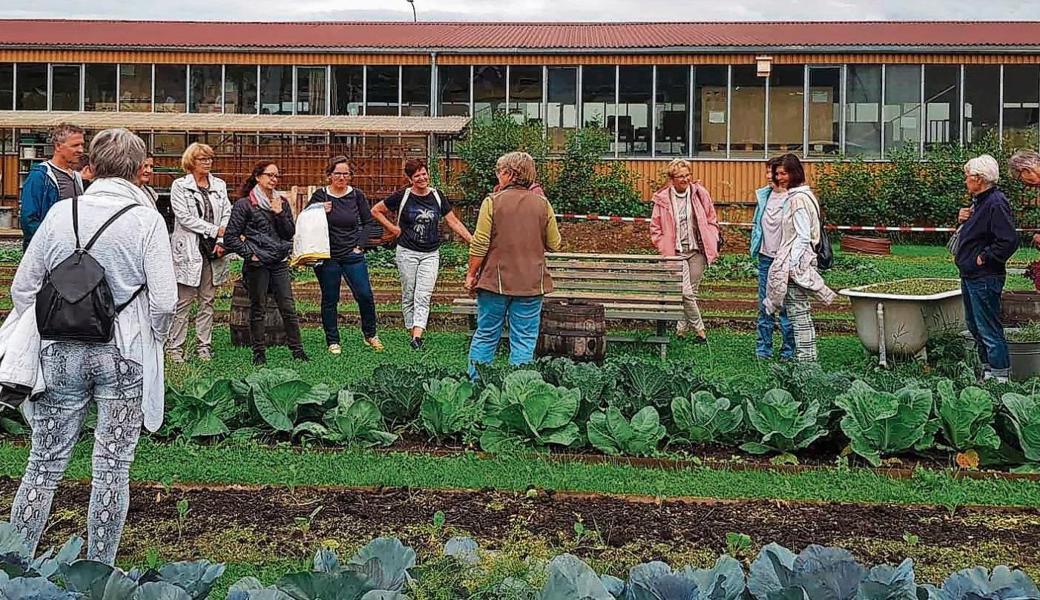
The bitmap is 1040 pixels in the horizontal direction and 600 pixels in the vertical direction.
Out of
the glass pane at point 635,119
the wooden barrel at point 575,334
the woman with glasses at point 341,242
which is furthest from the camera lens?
the glass pane at point 635,119

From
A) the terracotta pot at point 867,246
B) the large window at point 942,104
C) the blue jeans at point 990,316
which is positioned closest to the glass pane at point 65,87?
the terracotta pot at point 867,246

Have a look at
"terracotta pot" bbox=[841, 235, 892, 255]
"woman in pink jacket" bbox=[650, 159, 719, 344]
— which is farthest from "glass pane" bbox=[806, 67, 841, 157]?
"woman in pink jacket" bbox=[650, 159, 719, 344]

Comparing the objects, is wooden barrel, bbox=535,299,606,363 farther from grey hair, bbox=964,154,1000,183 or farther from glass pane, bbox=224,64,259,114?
glass pane, bbox=224,64,259,114

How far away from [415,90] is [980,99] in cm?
1214

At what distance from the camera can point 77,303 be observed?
450cm

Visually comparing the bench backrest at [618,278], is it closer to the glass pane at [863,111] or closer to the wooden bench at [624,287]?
the wooden bench at [624,287]

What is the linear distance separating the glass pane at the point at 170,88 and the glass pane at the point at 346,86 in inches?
135

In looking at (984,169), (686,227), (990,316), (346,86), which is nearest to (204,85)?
(346,86)

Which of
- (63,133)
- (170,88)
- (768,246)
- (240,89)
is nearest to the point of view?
(63,133)

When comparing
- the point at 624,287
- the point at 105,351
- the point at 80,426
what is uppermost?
the point at 624,287

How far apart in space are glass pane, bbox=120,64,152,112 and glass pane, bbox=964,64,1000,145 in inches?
706

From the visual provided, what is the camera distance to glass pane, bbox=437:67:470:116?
26.9m

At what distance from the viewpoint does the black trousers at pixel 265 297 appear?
1013 centimetres

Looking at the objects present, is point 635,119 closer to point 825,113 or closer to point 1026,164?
point 825,113
